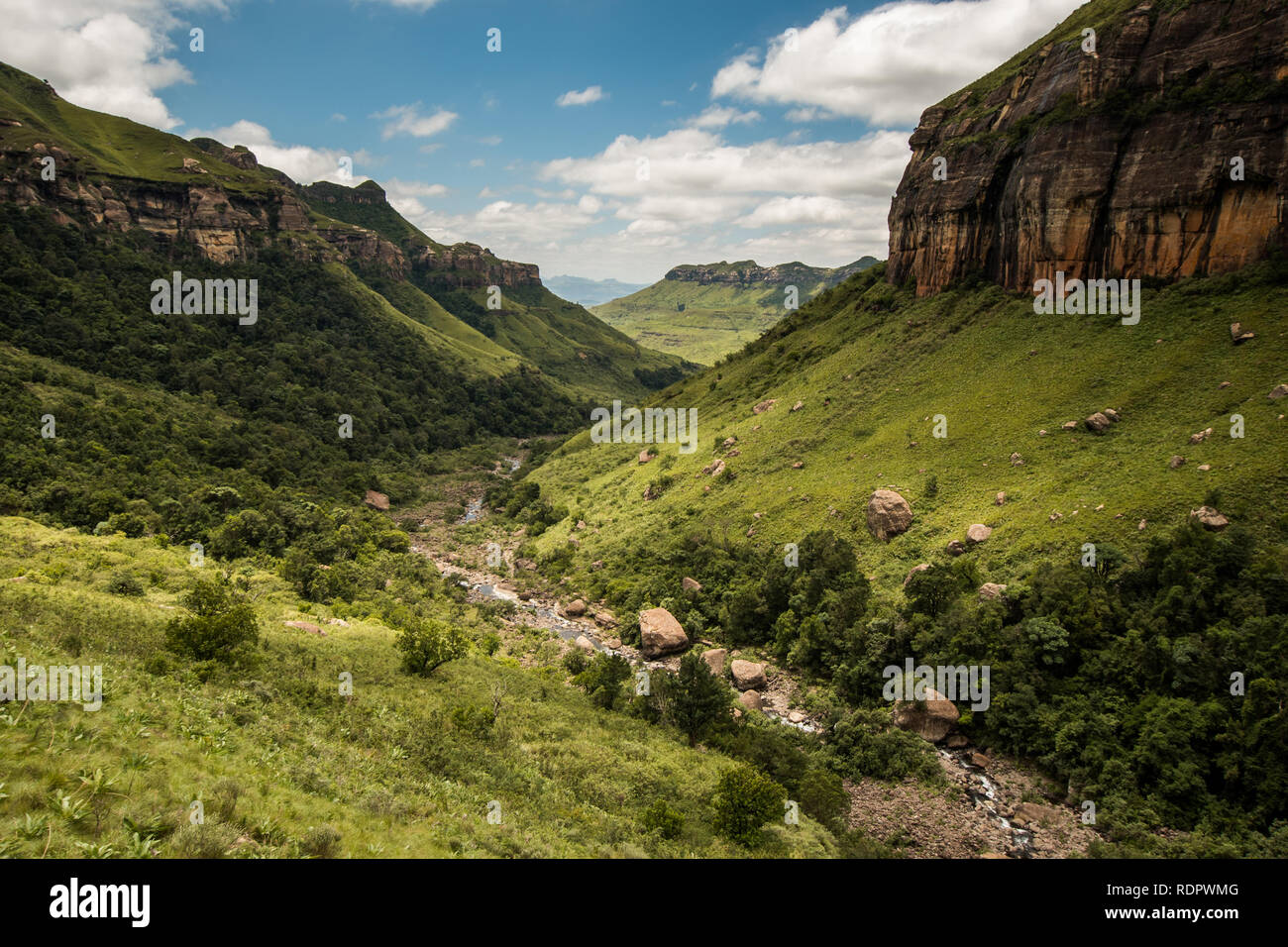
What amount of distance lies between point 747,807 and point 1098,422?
125ft

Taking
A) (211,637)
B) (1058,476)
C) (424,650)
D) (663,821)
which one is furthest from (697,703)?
(1058,476)

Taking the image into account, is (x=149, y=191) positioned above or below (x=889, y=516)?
above

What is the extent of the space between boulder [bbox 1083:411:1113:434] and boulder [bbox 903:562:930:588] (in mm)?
15788

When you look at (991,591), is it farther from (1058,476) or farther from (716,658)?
(716,658)

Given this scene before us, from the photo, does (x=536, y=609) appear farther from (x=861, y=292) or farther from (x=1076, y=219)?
(x=861, y=292)

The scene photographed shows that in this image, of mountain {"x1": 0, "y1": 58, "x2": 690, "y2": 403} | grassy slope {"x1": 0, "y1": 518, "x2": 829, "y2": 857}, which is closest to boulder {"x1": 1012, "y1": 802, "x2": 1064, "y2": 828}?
grassy slope {"x1": 0, "y1": 518, "x2": 829, "y2": 857}

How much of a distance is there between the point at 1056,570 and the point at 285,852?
123ft

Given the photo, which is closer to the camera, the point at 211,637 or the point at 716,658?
the point at 211,637

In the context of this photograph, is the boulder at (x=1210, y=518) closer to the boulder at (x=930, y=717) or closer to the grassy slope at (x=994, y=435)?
the grassy slope at (x=994, y=435)

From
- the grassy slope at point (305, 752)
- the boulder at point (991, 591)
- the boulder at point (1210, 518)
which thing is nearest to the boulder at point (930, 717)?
the boulder at point (991, 591)

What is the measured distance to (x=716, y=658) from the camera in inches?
1710

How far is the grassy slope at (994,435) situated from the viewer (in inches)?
A: 1406

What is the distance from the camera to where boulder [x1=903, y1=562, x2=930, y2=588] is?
3839cm

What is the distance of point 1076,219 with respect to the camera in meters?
51.4
